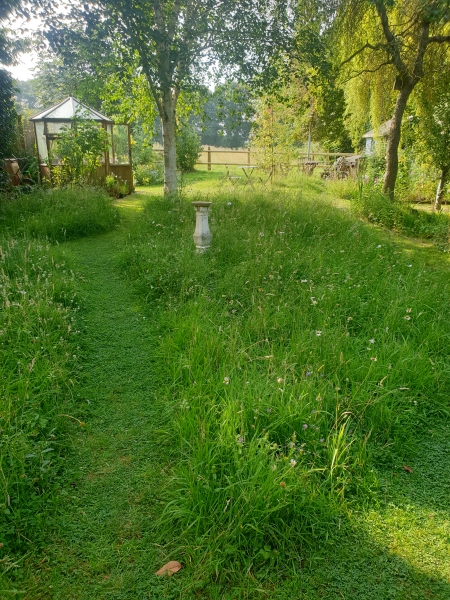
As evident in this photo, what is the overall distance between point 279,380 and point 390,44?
8.47 metres

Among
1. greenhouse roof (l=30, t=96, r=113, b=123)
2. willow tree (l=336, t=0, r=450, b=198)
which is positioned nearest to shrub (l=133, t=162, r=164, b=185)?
greenhouse roof (l=30, t=96, r=113, b=123)

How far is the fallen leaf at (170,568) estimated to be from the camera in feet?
5.91

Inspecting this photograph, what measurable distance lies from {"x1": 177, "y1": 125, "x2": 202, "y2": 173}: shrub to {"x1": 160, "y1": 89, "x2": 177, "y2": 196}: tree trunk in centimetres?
873

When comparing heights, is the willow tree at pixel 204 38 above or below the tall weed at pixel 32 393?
above

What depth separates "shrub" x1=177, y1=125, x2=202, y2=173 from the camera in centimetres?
1828

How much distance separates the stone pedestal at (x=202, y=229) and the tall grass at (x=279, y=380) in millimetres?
137

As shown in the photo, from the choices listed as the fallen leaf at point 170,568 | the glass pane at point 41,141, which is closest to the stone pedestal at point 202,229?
the fallen leaf at point 170,568

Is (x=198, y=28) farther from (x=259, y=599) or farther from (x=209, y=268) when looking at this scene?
(x=259, y=599)

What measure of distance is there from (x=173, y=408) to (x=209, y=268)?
2.43 meters

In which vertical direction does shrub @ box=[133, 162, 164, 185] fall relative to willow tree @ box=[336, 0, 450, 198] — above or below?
below

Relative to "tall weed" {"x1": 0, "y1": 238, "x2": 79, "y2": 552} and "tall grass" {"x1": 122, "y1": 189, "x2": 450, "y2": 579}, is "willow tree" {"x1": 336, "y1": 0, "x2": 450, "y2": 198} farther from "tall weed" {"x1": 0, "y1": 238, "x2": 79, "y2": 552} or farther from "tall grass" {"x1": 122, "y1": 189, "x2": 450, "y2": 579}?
"tall weed" {"x1": 0, "y1": 238, "x2": 79, "y2": 552}

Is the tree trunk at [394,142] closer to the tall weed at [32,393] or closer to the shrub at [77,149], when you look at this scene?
the shrub at [77,149]

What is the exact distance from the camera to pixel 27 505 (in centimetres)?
204

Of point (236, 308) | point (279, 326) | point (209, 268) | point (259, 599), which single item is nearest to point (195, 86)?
point (209, 268)
